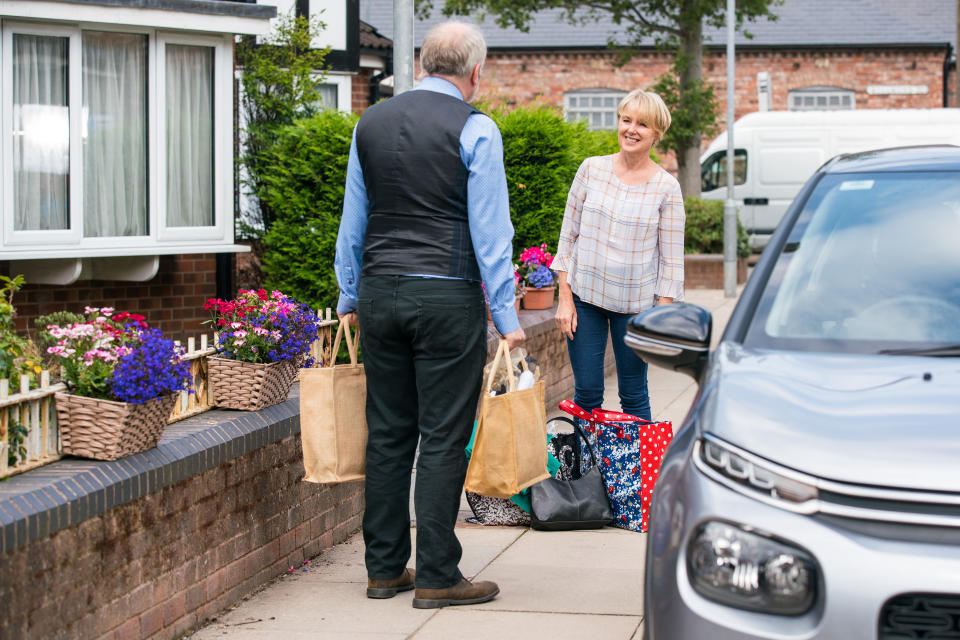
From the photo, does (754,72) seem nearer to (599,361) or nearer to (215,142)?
(215,142)

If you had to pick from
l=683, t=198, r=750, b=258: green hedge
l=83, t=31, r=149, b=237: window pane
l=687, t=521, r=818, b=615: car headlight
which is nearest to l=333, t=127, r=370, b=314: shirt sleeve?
l=687, t=521, r=818, b=615: car headlight

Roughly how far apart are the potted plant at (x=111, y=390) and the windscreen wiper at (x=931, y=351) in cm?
227

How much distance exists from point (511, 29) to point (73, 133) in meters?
28.1

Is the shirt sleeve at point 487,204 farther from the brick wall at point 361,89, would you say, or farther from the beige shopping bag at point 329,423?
the brick wall at point 361,89

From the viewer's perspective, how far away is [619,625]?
14.5 feet

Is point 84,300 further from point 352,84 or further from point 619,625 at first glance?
point 352,84

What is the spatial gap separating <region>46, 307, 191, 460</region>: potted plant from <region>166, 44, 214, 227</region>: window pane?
678 cm

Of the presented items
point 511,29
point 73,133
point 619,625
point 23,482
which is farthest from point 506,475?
point 511,29

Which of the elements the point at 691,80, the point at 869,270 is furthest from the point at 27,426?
the point at 691,80

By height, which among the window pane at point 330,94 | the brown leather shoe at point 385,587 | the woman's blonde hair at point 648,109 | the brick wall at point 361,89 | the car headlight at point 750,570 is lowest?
the brown leather shoe at point 385,587

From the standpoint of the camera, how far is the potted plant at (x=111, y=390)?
393 cm

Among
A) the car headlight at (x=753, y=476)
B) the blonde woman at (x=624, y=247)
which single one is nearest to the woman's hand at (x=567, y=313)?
the blonde woman at (x=624, y=247)

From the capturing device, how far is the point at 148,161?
34.4 ft

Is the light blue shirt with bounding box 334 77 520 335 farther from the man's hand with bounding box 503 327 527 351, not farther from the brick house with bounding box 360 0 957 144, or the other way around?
the brick house with bounding box 360 0 957 144
